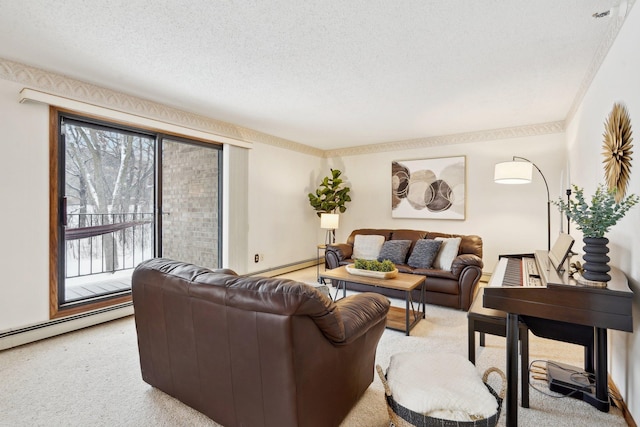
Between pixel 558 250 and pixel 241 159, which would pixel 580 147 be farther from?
pixel 241 159

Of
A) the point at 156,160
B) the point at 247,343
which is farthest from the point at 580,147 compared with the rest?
the point at 156,160

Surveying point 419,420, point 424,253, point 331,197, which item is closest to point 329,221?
point 331,197

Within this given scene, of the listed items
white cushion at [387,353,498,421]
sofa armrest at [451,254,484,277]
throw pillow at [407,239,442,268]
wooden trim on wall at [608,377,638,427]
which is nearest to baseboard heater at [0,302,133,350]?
white cushion at [387,353,498,421]

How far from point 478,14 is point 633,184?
1.36 metres

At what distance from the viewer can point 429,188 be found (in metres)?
5.26

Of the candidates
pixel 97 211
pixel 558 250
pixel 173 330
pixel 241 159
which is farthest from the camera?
pixel 241 159

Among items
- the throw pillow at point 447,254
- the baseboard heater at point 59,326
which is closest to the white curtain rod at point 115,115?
the baseboard heater at point 59,326

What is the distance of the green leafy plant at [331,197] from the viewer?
19.0 feet

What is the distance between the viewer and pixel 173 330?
5.60 ft

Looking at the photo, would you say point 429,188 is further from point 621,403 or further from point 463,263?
point 621,403

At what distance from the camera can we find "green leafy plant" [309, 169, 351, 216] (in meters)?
5.79

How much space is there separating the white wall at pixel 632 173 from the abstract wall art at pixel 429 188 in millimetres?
2327

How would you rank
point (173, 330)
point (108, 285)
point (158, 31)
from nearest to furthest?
point (173, 330), point (158, 31), point (108, 285)

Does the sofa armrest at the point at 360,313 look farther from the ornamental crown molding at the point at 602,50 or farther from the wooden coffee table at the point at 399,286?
the ornamental crown molding at the point at 602,50
